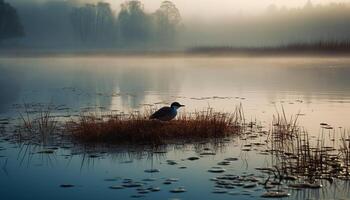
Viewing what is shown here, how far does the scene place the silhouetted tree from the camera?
8975 centimetres

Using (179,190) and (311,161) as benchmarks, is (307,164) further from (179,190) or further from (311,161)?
(179,190)

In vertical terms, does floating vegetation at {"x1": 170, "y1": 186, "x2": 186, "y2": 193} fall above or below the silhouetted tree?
below

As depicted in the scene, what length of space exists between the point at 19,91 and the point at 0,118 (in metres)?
12.9

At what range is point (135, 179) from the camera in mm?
9695

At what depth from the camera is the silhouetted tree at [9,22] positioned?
89750mm

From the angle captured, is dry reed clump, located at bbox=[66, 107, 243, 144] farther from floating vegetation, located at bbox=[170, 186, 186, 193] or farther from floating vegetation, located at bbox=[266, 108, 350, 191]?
floating vegetation, located at bbox=[170, 186, 186, 193]

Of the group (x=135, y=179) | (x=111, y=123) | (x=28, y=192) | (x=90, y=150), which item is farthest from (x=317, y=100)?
(x=28, y=192)

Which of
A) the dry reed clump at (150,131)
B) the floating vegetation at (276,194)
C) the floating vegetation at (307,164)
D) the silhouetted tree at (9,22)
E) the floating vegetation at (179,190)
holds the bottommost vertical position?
the floating vegetation at (179,190)

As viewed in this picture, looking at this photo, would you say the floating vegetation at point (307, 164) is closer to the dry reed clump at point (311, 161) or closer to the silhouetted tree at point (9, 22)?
the dry reed clump at point (311, 161)

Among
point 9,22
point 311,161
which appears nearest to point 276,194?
point 311,161

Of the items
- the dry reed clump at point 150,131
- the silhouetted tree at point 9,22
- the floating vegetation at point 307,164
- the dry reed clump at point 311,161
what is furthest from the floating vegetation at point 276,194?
the silhouetted tree at point 9,22

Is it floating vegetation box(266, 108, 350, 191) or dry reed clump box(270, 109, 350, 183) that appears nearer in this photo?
floating vegetation box(266, 108, 350, 191)

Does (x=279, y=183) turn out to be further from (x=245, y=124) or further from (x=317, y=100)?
(x=317, y=100)

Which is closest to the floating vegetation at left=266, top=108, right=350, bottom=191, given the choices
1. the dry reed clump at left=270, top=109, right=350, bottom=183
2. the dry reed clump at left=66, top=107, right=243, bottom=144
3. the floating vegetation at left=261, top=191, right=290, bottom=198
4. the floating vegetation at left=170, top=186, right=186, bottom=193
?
the dry reed clump at left=270, top=109, right=350, bottom=183
